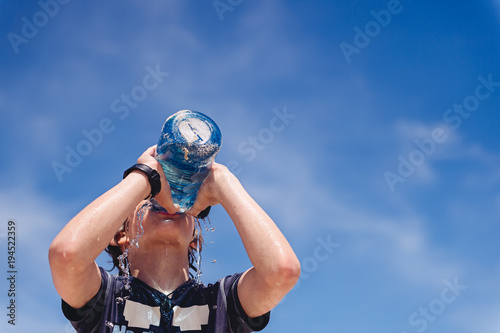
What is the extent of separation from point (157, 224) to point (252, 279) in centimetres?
92

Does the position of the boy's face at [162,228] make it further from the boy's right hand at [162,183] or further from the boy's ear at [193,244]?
the boy's ear at [193,244]

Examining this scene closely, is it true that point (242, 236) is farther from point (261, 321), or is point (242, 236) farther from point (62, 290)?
point (62, 290)

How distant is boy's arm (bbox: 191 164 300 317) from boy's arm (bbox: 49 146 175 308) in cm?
55

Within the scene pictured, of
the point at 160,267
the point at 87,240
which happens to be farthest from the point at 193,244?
the point at 87,240

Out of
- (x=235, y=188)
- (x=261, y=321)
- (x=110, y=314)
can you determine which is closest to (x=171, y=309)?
(x=110, y=314)

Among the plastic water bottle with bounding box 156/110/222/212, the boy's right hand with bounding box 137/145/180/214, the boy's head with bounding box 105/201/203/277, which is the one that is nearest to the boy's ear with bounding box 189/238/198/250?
the boy's head with bounding box 105/201/203/277

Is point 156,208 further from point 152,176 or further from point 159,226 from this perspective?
point 152,176

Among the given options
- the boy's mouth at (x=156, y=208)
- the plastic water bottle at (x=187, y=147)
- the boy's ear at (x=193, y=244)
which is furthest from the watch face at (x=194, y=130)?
the boy's ear at (x=193, y=244)

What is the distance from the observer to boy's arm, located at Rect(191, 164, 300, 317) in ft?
9.71

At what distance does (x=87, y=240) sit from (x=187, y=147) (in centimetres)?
83

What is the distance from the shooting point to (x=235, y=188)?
3.31m

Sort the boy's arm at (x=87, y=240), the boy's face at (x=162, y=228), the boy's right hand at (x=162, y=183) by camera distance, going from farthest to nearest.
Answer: the boy's face at (x=162, y=228), the boy's right hand at (x=162, y=183), the boy's arm at (x=87, y=240)

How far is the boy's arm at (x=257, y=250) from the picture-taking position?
9.71 feet

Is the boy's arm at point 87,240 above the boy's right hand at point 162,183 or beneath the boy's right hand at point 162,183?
beneath
